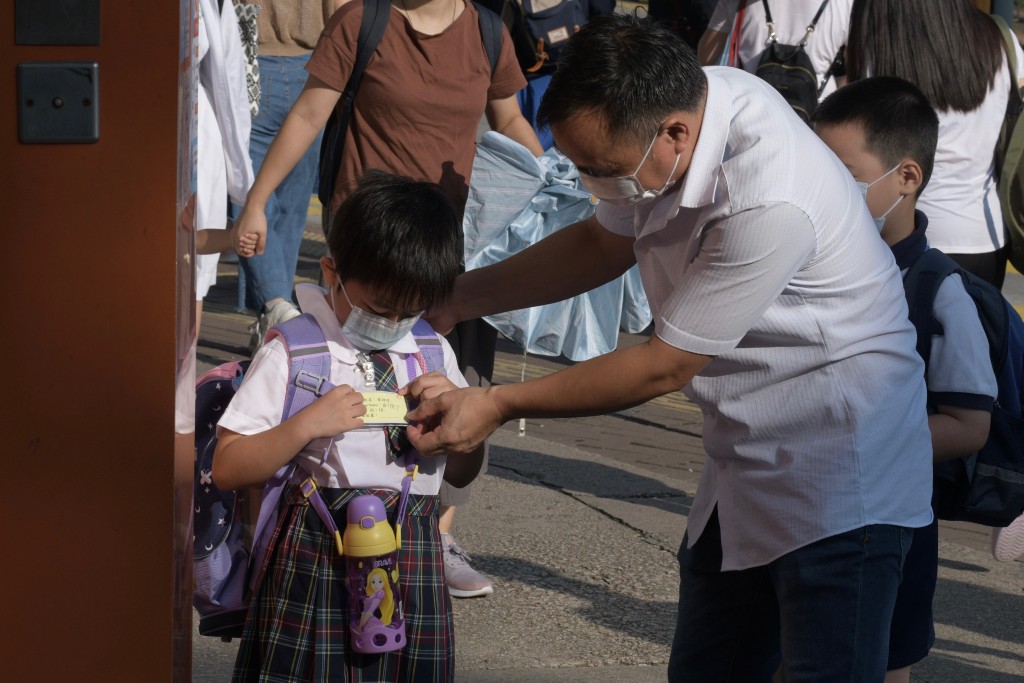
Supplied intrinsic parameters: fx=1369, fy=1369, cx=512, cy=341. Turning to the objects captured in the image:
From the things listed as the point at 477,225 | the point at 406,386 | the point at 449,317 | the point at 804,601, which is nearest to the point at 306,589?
the point at 406,386

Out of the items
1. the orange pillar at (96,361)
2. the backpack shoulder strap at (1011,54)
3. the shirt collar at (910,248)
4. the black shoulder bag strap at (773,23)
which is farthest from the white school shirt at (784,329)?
the black shoulder bag strap at (773,23)

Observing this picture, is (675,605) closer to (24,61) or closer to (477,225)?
(477,225)

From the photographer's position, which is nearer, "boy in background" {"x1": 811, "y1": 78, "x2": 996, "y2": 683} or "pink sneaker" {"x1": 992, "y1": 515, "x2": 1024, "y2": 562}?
"boy in background" {"x1": 811, "y1": 78, "x2": 996, "y2": 683}

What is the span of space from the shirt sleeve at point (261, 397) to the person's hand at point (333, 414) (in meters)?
0.08

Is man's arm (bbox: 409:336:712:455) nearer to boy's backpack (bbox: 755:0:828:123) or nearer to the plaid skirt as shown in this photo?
the plaid skirt

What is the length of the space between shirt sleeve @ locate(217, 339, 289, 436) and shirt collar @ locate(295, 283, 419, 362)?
106 millimetres

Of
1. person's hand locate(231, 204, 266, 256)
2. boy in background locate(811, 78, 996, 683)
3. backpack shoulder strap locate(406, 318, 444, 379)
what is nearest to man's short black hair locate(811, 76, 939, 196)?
boy in background locate(811, 78, 996, 683)

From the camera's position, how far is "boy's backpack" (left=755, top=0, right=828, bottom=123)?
15.9 ft

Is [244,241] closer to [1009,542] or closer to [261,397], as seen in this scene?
[261,397]

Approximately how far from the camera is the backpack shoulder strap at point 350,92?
12.5 ft

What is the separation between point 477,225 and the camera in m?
4.07

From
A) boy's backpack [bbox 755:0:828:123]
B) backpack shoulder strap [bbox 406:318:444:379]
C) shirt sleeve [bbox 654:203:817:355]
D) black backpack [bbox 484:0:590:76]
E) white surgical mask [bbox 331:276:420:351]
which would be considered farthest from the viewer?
black backpack [bbox 484:0:590:76]

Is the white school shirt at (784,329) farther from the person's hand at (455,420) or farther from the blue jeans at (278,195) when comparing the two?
the blue jeans at (278,195)

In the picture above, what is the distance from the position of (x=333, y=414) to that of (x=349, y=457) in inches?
6.3
